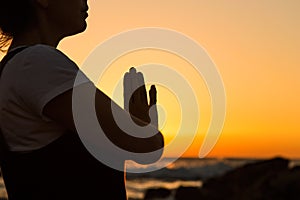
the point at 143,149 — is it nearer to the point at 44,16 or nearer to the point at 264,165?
the point at 44,16

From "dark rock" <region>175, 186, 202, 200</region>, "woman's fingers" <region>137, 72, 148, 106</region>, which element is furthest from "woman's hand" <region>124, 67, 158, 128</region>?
"dark rock" <region>175, 186, 202, 200</region>

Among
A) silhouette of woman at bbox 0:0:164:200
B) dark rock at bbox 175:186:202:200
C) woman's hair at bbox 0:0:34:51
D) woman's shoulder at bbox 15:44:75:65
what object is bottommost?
dark rock at bbox 175:186:202:200

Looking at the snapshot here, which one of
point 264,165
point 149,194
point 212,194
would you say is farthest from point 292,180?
point 149,194

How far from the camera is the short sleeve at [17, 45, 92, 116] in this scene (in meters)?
1.84

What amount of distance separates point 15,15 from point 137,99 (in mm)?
464

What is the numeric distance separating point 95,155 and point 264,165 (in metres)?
22.6

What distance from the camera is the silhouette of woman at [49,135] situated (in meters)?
1.86

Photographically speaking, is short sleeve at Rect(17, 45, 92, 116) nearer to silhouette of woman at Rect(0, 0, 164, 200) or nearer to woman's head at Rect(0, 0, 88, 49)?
silhouette of woman at Rect(0, 0, 164, 200)

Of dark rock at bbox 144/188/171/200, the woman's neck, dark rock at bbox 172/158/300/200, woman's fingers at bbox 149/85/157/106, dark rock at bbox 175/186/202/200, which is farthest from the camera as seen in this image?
dark rock at bbox 144/188/171/200

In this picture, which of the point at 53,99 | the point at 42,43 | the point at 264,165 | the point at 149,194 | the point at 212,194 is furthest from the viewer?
the point at 149,194

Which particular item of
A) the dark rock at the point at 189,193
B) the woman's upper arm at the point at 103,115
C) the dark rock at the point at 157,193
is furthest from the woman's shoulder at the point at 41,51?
the dark rock at the point at 157,193

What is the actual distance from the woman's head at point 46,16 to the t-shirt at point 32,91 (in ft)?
0.71

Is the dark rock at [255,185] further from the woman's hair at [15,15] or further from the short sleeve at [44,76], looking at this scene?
the short sleeve at [44,76]

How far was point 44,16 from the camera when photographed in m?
2.11
